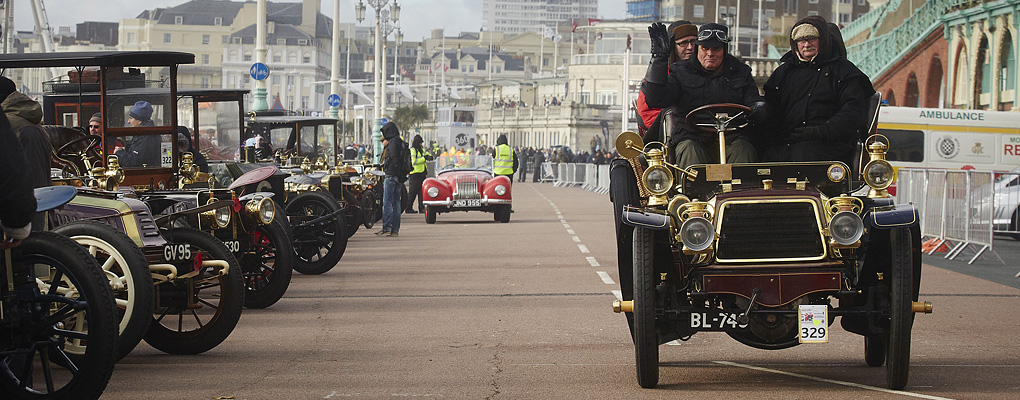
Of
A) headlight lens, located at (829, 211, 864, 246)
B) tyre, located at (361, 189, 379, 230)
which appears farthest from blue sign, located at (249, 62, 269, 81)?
headlight lens, located at (829, 211, 864, 246)

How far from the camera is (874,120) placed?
820cm

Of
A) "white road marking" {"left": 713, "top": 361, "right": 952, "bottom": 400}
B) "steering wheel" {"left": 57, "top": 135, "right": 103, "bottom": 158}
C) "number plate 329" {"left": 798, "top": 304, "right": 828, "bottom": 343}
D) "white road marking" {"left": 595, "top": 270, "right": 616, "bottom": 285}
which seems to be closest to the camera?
"number plate 329" {"left": 798, "top": 304, "right": 828, "bottom": 343}

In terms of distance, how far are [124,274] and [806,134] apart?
402 centimetres

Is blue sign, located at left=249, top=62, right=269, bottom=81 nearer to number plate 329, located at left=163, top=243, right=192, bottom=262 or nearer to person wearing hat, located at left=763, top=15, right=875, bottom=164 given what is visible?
number plate 329, located at left=163, top=243, right=192, bottom=262

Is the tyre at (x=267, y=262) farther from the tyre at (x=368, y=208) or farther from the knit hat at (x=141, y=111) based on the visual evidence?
the tyre at (x=368, y=208)

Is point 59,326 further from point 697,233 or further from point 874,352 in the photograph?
point 874,352

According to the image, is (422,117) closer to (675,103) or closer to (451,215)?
(451,215)

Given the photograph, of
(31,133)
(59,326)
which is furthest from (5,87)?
(59,326)

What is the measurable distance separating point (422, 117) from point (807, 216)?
125303 millimetres

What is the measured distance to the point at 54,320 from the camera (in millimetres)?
6227

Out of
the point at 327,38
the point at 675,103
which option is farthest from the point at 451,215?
the point at 327,38

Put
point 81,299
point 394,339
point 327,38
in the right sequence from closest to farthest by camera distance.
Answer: point 81,299
point 394,339
point 327,38

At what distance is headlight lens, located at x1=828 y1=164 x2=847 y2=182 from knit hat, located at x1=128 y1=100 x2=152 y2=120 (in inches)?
280

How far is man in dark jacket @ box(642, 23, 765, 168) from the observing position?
8.07m
